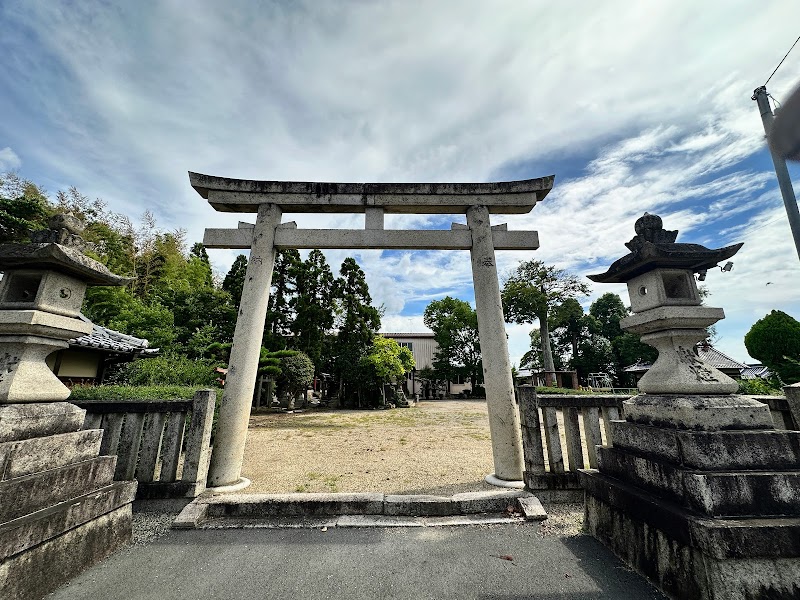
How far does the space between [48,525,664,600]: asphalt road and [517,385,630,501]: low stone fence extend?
2.57 feet

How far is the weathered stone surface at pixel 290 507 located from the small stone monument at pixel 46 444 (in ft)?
2.61

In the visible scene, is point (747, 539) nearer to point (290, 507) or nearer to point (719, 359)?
point (290, 507)

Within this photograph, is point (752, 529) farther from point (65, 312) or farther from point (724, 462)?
point (65, 312)

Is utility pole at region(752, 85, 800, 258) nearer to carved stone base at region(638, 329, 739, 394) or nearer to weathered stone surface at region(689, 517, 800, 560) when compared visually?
carved stone base at region(638, 329, 739, 394)

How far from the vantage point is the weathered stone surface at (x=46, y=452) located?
2120 millimetres

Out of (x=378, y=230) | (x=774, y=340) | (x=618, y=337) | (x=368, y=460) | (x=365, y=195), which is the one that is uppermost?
(x=618, y=337)

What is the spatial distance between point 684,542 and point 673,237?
2384 millimetres

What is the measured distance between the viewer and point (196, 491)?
357 cm

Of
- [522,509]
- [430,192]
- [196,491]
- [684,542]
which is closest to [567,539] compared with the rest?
[522,509]

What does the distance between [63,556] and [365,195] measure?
15.8 feet

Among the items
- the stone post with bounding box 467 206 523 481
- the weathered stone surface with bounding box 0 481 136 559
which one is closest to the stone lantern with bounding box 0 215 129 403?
the weathered stone surface with bounding box 0 481 136 559

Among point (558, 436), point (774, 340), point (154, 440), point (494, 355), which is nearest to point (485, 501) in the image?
point (558, 436)

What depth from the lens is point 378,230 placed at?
199 inches

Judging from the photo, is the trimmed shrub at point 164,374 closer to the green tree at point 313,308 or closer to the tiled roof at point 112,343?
Result: the tiled roof at point 112,343
